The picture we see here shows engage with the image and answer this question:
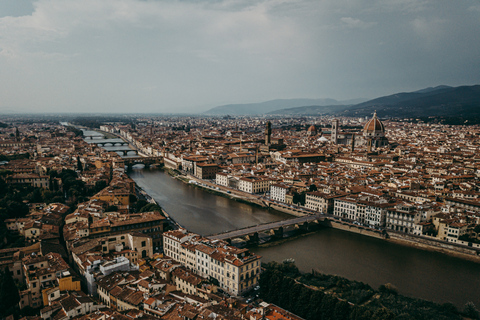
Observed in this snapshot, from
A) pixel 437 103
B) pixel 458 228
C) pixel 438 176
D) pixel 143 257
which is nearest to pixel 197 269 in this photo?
pixel 143 257

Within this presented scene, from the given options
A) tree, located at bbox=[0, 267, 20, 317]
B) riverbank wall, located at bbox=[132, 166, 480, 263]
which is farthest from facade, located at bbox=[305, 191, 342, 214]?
tree, located at bbox=[0, 267, 20, 317]

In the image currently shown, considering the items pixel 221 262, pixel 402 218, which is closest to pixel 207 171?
pixel 402 218

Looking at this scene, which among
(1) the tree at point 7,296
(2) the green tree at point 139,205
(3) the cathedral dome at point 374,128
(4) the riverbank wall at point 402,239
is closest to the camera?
(1) the tree at point 7,296

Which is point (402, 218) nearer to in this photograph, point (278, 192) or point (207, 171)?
point (278, 192)

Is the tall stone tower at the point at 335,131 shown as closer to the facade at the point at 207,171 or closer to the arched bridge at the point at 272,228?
the facade at the point at 207,171

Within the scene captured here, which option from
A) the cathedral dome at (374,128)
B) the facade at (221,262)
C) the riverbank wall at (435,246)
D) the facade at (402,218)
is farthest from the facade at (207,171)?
the cathedral dome at (374,128)

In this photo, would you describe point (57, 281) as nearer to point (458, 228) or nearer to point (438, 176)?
point (458, 228)
